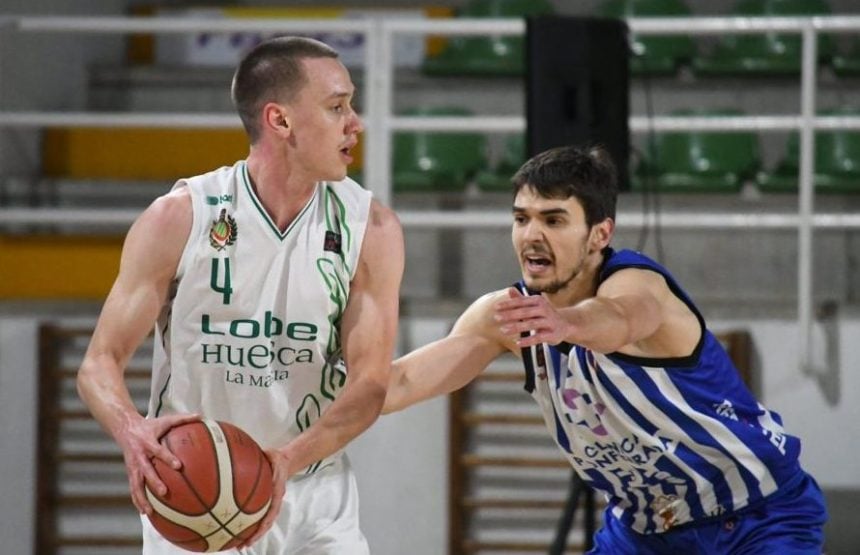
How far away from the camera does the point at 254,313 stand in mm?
3330

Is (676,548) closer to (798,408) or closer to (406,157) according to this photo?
(798,408)

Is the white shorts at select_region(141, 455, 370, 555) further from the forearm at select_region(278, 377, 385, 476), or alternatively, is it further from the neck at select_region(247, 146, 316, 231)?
the neck at select_region(247, 146, 316, 231)

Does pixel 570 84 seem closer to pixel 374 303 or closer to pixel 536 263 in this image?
pixel 536 263

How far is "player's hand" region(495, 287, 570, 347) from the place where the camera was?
299 cm

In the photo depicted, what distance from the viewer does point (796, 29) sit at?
6188 millimetres

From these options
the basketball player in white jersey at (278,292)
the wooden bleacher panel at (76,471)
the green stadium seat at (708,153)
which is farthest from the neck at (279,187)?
the green stadium seat at (708,153)

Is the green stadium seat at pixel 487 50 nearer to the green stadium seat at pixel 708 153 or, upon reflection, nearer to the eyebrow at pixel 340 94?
the green stadium seat at pixel 708 153

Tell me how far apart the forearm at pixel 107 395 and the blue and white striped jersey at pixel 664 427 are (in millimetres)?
995

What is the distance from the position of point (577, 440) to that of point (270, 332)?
0.81 m

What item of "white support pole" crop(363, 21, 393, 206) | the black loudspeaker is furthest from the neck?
"white support pole" crop(363, 21, 393, 206)

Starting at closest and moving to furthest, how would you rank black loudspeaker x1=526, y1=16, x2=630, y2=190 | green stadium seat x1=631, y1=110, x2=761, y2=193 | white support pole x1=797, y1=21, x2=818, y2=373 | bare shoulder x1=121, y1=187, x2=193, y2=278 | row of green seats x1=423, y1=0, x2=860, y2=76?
bare shoulder x1=121, y1=187, x2=193, y2=278, black loudspeaker x1=526, y1=16, x2=630, y2=190, white support pole x1=797, y1=21, x2=818, y2=373, green stadium seat x1=631, y1=110, x2=761, y2=193, row of green seats x1=423, y1=0, x2=860, y2=76

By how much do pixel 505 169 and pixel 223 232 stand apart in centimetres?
418

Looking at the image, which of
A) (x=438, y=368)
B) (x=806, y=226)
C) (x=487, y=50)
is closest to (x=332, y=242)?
(x=438, y=368)

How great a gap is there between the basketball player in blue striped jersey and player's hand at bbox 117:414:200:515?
78 centimetres
